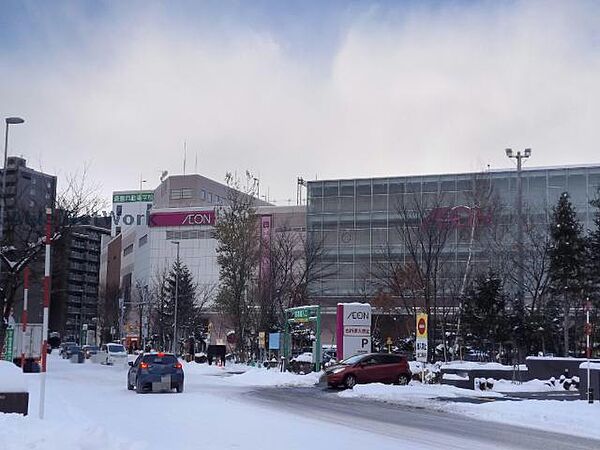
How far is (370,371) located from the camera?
3462cm

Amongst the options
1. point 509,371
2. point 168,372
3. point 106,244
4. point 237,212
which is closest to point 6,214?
point 168,372

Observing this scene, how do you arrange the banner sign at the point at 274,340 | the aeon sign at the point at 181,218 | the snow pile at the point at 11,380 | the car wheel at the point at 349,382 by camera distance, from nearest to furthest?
the snow pile at the point at 11,380 → the car wheel at the point at 349,382 → the banner sign at the point at 274,340 → the aeon sign at the point at 181,218

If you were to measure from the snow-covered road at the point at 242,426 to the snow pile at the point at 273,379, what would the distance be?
30.3ft

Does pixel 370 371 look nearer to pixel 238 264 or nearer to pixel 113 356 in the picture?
pixel 238 264

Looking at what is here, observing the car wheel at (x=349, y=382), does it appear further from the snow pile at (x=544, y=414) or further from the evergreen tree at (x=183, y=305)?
the evergreen tree at (x=183, y=305)

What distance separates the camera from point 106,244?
167m

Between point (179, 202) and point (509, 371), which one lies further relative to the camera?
point (179, 202)

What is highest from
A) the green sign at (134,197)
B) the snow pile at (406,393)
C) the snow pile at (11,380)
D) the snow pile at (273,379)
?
the green sign at (134,197)

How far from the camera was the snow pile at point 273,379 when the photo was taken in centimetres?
3784

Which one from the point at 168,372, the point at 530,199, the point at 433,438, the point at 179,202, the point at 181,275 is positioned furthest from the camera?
the point at 179,202

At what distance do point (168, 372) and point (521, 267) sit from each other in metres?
22.4

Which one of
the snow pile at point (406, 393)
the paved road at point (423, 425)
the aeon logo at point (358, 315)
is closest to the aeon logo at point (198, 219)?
the aeon logo at point (358, 315)

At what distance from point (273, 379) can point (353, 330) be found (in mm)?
4625

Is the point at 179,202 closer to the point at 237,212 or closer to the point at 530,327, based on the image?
the point at 237,212
